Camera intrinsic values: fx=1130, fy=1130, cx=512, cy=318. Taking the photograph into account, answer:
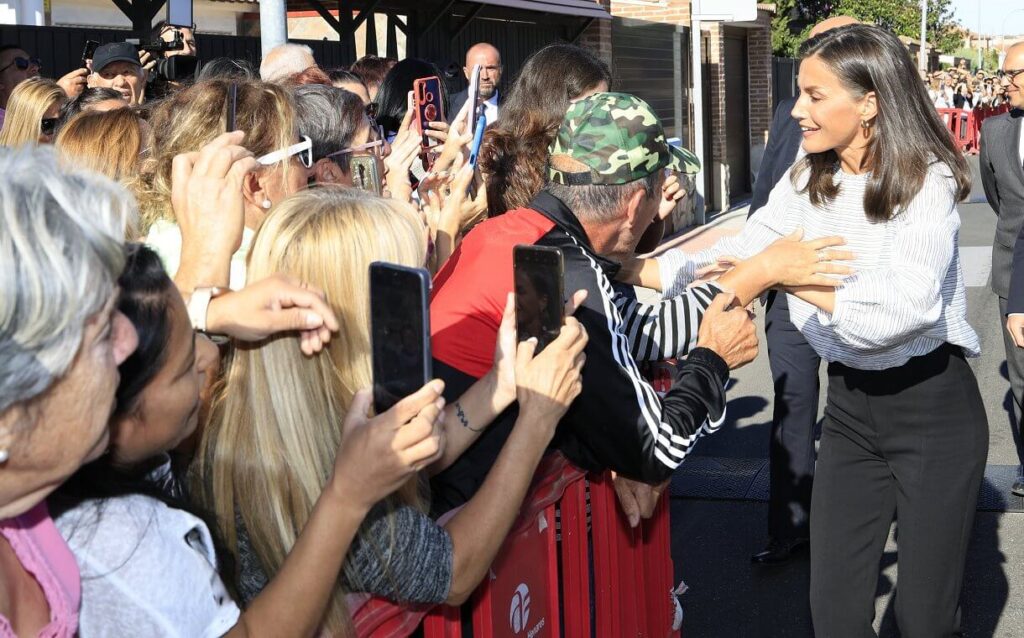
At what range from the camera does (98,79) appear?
6059 mm

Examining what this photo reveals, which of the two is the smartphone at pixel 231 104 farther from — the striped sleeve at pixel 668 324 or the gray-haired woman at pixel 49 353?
the gray-haired woman at pixel 49 353

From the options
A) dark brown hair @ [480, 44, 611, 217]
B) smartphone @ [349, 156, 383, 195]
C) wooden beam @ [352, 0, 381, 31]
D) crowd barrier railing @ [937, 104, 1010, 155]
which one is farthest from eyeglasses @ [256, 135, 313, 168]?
crowd barrier railing @ [937, 104, 1010, 155]

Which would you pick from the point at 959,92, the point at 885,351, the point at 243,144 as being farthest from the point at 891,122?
the point at 959,92

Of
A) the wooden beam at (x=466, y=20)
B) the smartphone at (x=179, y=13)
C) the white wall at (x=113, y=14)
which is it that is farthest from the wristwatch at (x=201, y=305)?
the white wall at (x=113, y=14)

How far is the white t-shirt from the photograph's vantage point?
1.57 meters

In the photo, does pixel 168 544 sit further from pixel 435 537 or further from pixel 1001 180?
pixel 1001 180

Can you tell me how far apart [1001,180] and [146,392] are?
5.18 meters

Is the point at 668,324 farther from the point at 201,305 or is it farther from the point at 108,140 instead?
the point at 108,140

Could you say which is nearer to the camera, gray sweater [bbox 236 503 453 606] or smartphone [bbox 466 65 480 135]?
gray sweater [bbox 236 503 453 606]

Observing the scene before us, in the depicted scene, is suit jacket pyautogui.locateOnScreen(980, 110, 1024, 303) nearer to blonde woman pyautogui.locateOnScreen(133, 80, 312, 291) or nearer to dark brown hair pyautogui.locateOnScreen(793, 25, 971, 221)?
dark brown hair pyautogui.locateOnScreen(793, 25, 971, 221)

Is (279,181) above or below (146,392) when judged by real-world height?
A: above

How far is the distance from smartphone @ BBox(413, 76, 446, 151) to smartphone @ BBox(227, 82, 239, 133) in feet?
4.21

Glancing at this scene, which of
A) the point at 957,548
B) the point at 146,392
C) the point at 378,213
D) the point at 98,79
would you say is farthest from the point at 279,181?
the point at 98,79

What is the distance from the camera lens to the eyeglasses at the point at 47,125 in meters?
4.96
